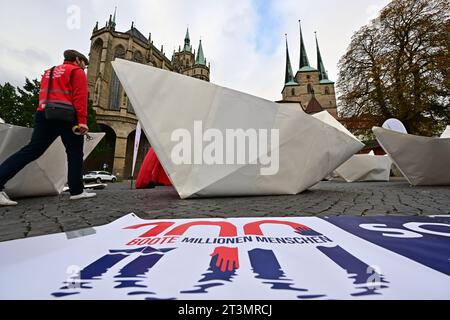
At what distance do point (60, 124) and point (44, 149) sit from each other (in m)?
0.33

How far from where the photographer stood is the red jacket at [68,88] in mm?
2189

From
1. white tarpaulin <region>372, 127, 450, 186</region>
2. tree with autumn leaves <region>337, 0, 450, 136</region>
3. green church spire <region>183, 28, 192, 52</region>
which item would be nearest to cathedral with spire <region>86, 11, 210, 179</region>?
green church spire <region>183, 28, 192, 52</region>

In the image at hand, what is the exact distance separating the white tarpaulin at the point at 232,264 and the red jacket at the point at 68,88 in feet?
5.96

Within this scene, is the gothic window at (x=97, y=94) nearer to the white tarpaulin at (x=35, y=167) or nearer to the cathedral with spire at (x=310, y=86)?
the white tarpaulin at (x=35, y=167)

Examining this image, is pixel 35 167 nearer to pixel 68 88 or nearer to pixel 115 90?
pixel 68 88

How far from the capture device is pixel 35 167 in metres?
2.65

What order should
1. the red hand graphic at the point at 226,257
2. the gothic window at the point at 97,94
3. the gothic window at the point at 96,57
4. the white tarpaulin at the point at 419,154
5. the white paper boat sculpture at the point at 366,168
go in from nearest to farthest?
the red hand graphic at the point at 226,257 → the white tarpaulin at the point at 419,154 → the white paper boat sculpture at the point at 366,168 → the gothic window at the point at 97,94 → the gothic window at the point at 96,57

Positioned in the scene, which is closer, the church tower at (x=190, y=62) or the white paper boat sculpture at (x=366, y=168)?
the white paper boat sculpture at (x=366, y=168)

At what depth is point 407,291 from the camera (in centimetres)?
48

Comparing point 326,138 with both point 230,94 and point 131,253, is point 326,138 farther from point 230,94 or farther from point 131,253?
point 131,253

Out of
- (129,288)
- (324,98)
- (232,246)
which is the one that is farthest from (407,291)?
(324,98)

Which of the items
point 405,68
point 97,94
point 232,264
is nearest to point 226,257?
point 232,264

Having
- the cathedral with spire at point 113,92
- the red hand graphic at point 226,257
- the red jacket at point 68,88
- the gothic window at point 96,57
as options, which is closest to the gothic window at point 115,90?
the cathedral with spire at point 113,92
